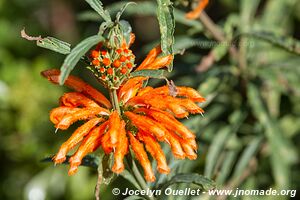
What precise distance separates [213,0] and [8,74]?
1556 millimetres

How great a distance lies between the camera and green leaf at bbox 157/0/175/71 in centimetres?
143

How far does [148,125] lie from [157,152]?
0.09 meters

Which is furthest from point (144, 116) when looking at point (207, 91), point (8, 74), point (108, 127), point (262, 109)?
point (8, 74)

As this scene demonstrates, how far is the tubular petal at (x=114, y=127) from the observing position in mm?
1370

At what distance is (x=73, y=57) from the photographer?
4.30 ft

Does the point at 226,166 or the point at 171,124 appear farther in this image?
the point at 226,166

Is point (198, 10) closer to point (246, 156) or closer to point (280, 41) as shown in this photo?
point (280, 41)

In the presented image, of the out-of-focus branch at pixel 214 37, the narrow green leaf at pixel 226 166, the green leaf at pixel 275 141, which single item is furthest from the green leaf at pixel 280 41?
the narrow green leaf at pixel 226 166

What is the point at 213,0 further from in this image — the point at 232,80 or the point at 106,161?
the point at 106,161

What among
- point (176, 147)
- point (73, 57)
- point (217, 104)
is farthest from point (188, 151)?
point (217, 104)

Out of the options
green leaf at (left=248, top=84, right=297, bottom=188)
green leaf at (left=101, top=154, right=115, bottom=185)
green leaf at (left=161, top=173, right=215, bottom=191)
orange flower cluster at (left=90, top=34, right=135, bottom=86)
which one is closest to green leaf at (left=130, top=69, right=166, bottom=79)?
orange flower cluster at (left=90, top=34, right=135, bottom=86)

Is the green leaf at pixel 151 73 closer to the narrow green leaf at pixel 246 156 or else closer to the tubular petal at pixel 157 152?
the tubular petal at pixel 157 152

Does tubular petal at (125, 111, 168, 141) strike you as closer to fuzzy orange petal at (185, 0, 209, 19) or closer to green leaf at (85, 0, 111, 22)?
green leaf at (85, 0, 111, 22)

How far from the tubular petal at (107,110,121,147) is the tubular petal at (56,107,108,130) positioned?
0.06 meters
